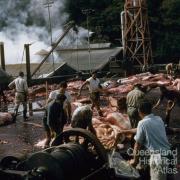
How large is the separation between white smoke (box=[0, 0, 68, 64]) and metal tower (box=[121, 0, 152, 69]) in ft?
59.2

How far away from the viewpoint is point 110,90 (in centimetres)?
2800

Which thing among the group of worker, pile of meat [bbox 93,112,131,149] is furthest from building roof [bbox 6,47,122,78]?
pile of meat [bbox 93,112,131,149]

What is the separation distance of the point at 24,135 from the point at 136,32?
31.4 metres

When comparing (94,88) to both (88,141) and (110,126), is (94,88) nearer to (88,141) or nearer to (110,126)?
(110,126)

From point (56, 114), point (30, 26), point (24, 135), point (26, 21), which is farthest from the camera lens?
point (26, 21)

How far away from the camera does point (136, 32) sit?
45688mm

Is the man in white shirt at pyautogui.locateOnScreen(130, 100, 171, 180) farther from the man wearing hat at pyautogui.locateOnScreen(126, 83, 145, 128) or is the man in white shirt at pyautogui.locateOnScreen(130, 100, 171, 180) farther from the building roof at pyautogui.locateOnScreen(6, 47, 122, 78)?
the building roof at pyautogui.locateOnScreen(6, 47, 122, 78)

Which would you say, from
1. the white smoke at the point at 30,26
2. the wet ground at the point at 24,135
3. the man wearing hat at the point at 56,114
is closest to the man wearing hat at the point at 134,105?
the wet ground at the point at 24,135

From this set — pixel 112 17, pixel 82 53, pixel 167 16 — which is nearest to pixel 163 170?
pixel 82 53

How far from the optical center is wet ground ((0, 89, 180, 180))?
13492 mm

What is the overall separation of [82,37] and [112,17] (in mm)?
4741

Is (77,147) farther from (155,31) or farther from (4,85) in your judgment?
(155,31)

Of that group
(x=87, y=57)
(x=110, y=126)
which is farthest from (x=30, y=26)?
(x=110, y=126)

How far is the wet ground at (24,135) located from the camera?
13.5 metres
